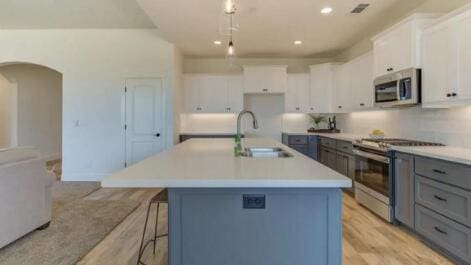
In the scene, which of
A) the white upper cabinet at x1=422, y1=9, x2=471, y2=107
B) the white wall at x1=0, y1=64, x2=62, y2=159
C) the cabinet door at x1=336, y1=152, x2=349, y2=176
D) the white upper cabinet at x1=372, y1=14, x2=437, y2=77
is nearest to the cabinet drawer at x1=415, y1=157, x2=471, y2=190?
the white upper cabinet at x1=422, y1=9, x2=471, y2=107

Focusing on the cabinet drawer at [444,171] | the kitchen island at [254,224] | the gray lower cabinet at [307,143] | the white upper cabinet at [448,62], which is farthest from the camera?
the gray lower cabinet at [307,143]

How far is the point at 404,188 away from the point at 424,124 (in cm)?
101

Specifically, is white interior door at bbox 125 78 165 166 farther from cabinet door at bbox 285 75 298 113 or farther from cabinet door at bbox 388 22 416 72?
cabinet door at bbox 388 22 416 72

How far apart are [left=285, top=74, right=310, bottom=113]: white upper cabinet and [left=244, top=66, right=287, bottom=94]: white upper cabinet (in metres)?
0.17

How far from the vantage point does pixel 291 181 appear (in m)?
1.48

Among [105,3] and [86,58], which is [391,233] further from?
[86,58]

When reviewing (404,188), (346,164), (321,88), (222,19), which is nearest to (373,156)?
(404,188)

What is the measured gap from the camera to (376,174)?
3854mm

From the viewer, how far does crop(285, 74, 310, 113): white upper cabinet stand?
688 cm

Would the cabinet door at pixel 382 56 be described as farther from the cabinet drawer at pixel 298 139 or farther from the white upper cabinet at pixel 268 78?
the white upper cabinet at pixel 268 78

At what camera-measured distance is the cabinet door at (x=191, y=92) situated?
6926mm

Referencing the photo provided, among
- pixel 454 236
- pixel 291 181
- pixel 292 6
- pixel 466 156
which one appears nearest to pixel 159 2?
pixel 292 6

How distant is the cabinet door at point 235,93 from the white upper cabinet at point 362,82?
234 cm

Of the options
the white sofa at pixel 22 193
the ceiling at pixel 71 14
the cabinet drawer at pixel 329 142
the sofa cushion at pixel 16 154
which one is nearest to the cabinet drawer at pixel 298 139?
the cabinet drawer at pixel 329 142
